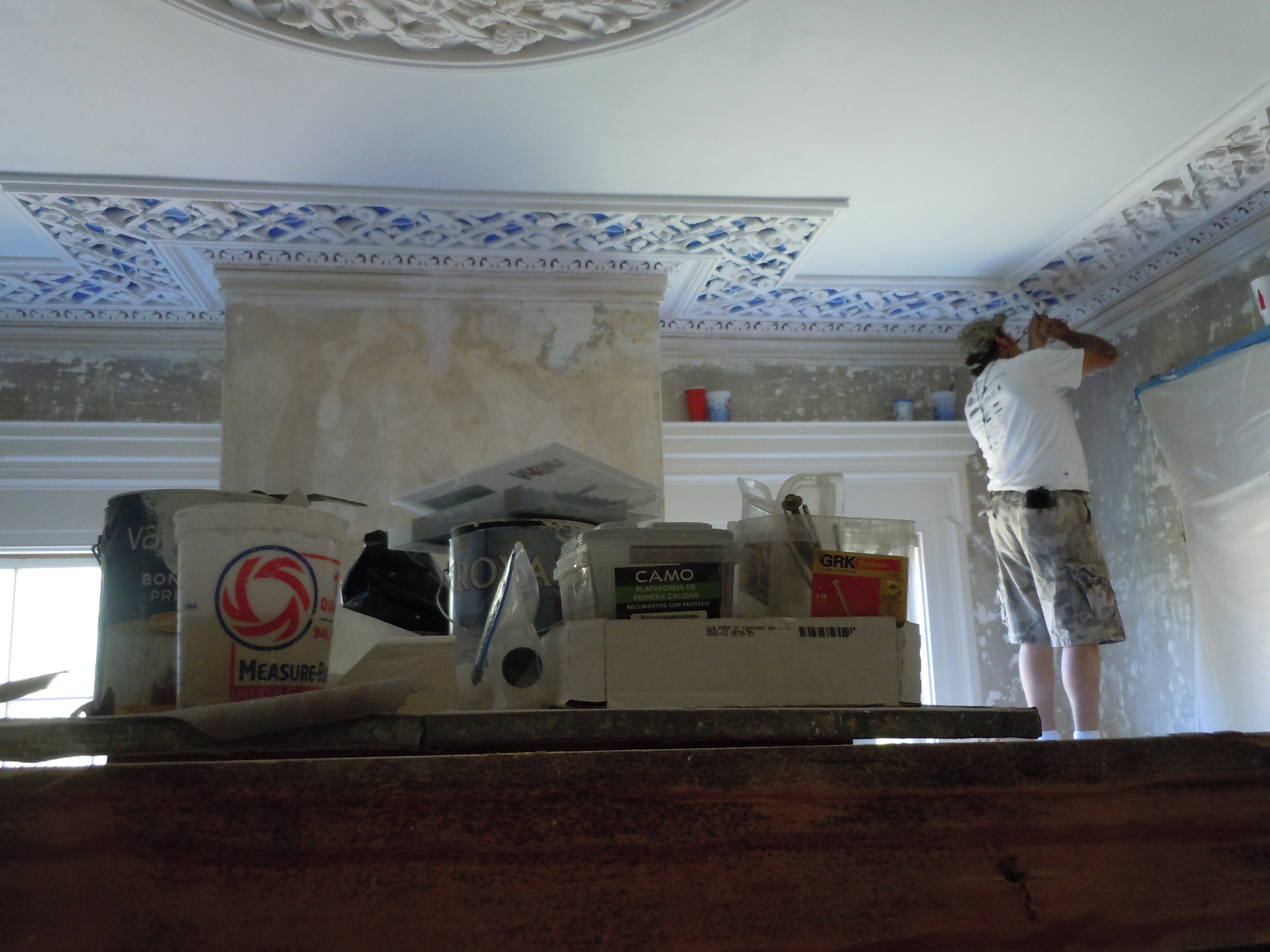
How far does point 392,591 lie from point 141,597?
1.58ft

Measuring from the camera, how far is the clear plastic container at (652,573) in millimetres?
825

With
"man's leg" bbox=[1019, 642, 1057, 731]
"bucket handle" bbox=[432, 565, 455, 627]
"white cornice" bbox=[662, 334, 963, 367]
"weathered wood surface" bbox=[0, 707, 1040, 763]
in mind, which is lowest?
"man's leg" bbox=[1019, 642, 1057, 731]

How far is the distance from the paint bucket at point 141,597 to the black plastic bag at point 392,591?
423 mm

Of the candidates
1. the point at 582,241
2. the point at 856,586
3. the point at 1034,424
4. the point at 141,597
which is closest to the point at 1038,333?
the point at 1034,424

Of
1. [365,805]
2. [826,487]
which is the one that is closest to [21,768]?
[365,805]

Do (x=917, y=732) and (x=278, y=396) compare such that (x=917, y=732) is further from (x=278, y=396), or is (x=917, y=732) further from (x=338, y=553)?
(x=278, y=396)

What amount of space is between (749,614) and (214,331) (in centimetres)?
347

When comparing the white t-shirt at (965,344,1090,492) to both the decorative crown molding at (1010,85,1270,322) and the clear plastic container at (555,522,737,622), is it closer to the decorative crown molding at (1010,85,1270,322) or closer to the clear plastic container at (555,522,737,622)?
the decorative crown molding at (1010,85,1270,322)

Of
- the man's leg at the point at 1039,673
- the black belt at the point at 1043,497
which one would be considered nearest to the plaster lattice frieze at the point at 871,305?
the black belt at the point at 1043,497

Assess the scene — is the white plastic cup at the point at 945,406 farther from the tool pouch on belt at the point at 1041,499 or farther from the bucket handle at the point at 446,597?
the bucket handle at the point at 446,597

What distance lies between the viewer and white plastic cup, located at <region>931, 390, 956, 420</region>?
404 cm

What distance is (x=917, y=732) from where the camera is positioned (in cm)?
62

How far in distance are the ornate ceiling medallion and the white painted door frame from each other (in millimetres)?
1772

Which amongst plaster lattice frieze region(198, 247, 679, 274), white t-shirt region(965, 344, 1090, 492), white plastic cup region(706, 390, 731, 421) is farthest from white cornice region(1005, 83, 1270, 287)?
plaster lattice frieze region(198, 247, 679, 274)
